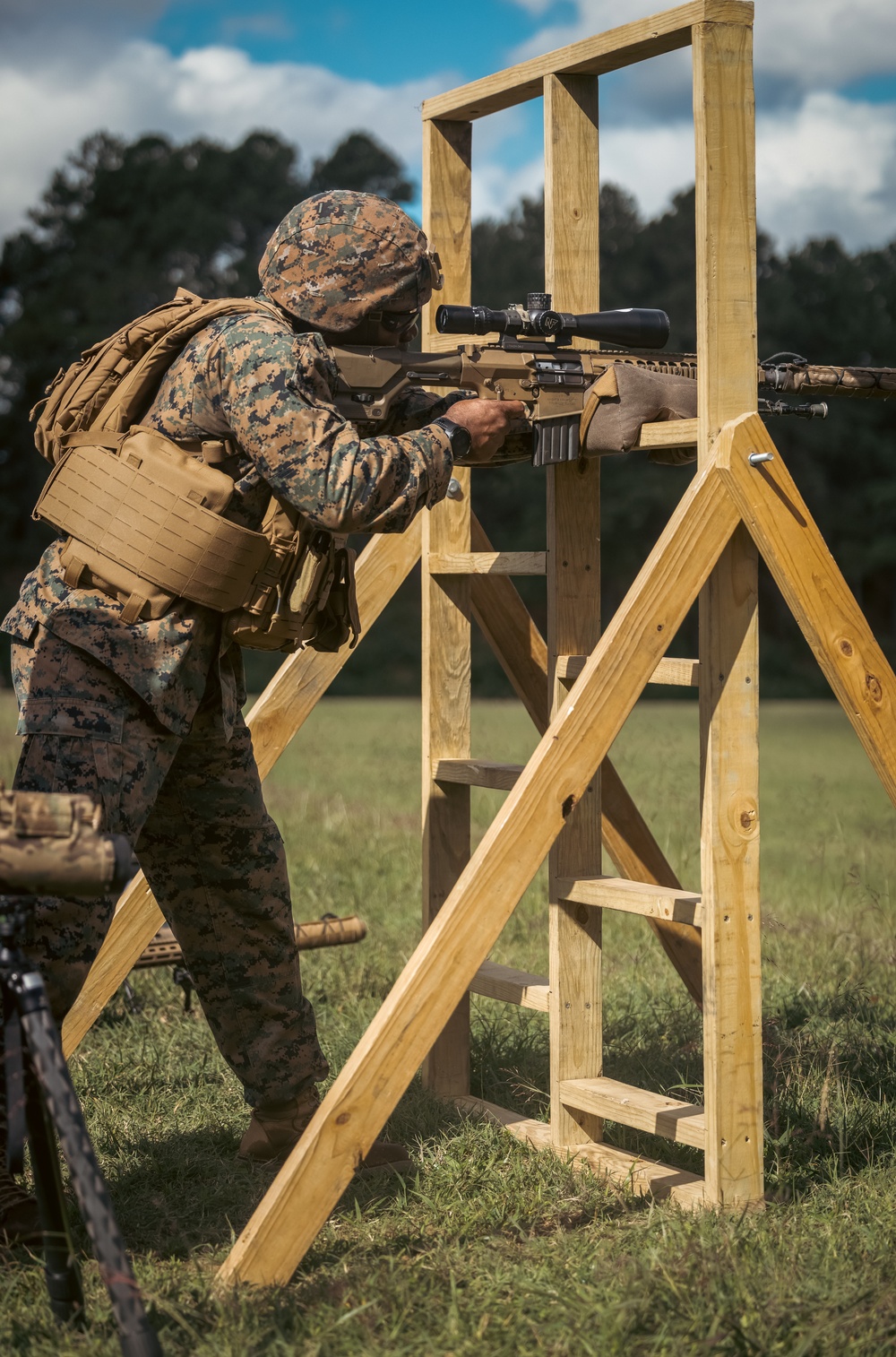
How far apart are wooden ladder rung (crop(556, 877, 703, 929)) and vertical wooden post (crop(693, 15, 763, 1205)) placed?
52 millimetres

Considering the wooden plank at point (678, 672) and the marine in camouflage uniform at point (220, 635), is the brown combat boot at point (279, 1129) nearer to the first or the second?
the marine in camouflage uniform at point (220, 635)

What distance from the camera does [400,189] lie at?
113 feet

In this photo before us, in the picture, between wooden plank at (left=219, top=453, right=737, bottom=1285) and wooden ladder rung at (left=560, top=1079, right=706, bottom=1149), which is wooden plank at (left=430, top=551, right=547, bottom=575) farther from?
wooden ladder rung at (left=560, top=1079, right=706, bottom=1149)

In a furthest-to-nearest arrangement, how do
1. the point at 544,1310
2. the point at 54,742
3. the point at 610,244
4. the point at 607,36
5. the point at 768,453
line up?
the point at 610,244 → the point at 607,36 → the point at 768,453 → the point at 54,742 → the point at 544,1310

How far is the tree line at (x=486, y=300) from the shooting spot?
3177 centimetres

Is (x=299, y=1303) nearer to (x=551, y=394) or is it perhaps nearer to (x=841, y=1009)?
(x=551, y=394)

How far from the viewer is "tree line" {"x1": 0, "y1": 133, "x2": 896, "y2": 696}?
31.8 m

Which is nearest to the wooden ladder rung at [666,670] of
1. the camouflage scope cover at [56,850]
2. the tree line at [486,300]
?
the camouflage scope cover at [56,850]

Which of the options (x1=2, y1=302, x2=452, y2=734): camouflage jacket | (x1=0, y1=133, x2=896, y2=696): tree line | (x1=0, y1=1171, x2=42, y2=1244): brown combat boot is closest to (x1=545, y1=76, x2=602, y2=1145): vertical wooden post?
(x1=2, y1=302, x2=452, y2=734): camouflage jacket

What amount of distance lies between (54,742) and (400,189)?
33704mm

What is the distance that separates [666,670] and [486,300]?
32175 mm

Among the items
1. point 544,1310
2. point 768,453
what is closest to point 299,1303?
point 544,1310

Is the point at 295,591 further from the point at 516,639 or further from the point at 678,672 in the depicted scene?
the point at 516,639

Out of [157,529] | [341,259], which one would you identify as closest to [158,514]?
[157,529]
